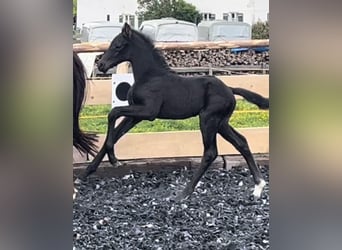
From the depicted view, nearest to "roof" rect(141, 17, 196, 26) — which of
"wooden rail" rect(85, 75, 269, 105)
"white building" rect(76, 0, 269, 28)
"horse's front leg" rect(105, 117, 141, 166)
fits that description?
"white building" rect(76, 0, 269, 28)

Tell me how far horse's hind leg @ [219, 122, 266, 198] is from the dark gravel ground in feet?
0.08

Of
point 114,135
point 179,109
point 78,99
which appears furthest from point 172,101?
point 78,99

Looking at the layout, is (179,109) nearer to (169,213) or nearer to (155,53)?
(155,53)

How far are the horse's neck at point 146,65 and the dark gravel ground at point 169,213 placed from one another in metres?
0.45

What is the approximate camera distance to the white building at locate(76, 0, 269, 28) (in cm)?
227

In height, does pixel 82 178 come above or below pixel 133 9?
below

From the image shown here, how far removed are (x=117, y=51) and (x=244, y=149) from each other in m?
0.72

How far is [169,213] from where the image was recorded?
2.36 metres

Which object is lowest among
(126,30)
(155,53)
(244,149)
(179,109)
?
(244,149)

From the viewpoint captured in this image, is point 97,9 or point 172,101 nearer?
point 97,9
